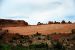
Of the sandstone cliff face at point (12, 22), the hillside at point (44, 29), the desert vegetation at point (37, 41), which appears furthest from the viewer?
the sandstone cliff face at point (12, 22)

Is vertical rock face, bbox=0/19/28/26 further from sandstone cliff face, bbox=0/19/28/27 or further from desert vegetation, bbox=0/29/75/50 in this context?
desert vegetation, bbox=0/29/75/50

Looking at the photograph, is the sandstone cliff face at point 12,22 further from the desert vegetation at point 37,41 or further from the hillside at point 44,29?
the desert vegetation at point 37,41

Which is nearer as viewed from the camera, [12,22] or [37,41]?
[37,41]

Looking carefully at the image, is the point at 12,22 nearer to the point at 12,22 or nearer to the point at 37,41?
the point at 12,22

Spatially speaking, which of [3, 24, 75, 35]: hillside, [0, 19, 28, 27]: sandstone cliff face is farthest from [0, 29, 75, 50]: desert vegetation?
[0, 19, 28, 27]: sandstone cliff face

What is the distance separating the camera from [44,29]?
24672 millimetres

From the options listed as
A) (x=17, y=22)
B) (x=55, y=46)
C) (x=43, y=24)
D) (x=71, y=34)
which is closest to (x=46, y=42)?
(x=55, y=46)

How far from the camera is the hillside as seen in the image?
24134 millimetres

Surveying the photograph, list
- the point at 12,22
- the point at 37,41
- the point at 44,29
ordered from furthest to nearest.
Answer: the point at 12,22 → the point at 44,29 → the point at 37,41

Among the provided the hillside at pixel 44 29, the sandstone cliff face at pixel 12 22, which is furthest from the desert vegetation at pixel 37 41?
the sandstone cliff face at pixel 12 22

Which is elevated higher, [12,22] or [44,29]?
[12,22]

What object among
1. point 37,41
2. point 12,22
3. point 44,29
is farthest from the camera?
point 12,22

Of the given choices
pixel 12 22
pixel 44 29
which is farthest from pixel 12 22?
pixel 44 29

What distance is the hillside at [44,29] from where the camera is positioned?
24.1 meters
